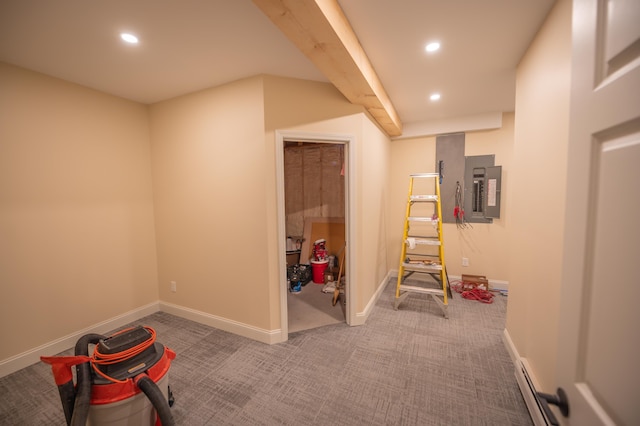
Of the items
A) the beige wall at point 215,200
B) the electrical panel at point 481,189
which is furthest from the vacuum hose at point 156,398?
the electrical panel at point 481,189

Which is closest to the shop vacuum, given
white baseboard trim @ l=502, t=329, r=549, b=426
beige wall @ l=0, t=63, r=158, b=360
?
beige wall @ l=0, t=63, r=158, b=360

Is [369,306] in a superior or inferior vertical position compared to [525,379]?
inferior

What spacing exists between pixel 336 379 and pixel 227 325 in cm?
128

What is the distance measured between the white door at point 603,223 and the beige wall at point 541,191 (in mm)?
925

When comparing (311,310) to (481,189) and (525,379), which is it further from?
(481,189)

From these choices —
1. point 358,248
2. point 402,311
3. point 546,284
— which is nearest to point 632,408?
point 546,284

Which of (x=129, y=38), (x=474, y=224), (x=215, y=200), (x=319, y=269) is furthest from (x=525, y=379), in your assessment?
(x=129, y=38)

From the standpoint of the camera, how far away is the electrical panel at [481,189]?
11.2ft

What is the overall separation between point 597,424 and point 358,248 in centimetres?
208

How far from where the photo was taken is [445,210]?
3.70 meters

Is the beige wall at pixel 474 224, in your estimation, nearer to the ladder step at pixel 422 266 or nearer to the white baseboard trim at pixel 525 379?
the ladder step at pixel 422 266

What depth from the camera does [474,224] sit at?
11.7 feet

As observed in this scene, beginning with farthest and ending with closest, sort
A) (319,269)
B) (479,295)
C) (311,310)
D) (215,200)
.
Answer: (319,269) < (479,295) < (311,310) < (215,200)

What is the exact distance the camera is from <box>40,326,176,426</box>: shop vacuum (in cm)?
A: 108
